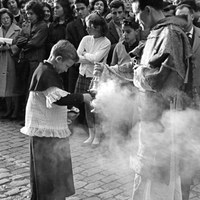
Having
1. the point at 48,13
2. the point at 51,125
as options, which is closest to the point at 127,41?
the point at 51,125

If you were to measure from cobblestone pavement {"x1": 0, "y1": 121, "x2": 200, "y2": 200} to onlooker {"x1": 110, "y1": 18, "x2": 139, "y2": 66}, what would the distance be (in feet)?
4.42

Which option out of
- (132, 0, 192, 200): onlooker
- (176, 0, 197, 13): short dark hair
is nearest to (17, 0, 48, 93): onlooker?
(176, 0, 197, 13): short dark hair

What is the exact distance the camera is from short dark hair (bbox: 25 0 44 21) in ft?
21.9

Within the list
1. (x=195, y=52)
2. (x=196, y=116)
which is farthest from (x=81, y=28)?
(x=196, y=116)

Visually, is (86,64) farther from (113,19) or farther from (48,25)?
(48,25)

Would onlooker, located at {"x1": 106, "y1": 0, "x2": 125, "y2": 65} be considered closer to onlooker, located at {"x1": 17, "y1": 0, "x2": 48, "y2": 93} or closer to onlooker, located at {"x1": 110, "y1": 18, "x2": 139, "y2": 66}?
onlooker, located at {"x1": 110, "y1": 18, "x2": 139, "y2": 66}

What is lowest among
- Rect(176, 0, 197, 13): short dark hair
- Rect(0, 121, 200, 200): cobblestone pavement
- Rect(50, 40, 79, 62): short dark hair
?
Rect(0, 121, 200, 200): cobblestone pavement

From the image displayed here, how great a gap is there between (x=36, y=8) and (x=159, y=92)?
425 centimetres

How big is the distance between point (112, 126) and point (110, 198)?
168 cm

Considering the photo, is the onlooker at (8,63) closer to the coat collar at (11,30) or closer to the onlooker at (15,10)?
the coat collar at (11,30)

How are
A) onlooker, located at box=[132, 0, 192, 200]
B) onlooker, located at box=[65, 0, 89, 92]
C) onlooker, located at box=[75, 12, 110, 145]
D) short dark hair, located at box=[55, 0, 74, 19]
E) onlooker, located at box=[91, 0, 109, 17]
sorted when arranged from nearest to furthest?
onlooker, located at box=[132, 0, 192, 200] < onlooker, located at box=[75, 12, 110, 145] < onlooker, located at box=[65, 0, 89, 92] < short dark hair, located at box=[55, 0, 74, 19] < onlooker, located at box=[91, 0, 109, 17]

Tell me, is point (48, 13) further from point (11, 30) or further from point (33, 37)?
point (33, 37)

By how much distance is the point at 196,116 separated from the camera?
386cm

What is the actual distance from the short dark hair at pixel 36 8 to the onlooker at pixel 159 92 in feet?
12.3
